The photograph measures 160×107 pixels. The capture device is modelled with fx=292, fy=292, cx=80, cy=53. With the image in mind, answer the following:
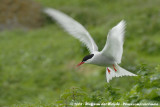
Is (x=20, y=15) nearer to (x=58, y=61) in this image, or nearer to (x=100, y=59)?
(x=58, y=61)

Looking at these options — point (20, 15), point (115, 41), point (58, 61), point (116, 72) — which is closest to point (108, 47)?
point (115, 41)

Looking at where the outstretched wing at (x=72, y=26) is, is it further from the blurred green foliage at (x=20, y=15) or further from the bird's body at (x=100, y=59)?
the blurred green foliage at (x=20, y=15)

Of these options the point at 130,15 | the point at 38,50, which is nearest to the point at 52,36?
the point at 38,50

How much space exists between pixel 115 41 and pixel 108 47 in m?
0.21

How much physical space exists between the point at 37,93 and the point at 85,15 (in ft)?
22.5

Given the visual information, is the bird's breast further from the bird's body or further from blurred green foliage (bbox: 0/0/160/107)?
blurred green foliage (bbox: 0/0/160/107)

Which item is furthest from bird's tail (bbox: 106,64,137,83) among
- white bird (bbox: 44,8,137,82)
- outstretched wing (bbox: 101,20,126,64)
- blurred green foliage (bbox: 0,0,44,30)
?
blurred green foliage (bbox: 0,0,44,30)

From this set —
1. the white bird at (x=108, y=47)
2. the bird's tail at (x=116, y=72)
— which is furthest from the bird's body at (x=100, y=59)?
the bird's tail at (x=116, y=72)

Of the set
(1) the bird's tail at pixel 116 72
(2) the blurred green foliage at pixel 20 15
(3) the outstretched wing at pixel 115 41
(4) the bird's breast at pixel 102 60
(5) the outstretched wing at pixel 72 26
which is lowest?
(1) the bird's tail at pixel 116 72

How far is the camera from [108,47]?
152 inches

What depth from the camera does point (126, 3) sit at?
15133 millimetres

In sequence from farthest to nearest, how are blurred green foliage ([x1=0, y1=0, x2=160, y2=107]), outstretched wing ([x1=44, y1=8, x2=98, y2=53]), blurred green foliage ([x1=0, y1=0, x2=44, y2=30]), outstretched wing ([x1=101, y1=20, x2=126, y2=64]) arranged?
blurred green foliage ([x1=0, y1=0, x2=44, y2=30]), blurred green foliage ([x1=0, y1=0, x2=160, y2=107]), outstretched wing ([x1=44, y1=8, x2=98, y2=53]), outstretched wing ([x1=101, y1=20, x2=126, y2=64])

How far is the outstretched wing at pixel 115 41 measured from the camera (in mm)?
3516

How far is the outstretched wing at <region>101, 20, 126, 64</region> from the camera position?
3.52m
